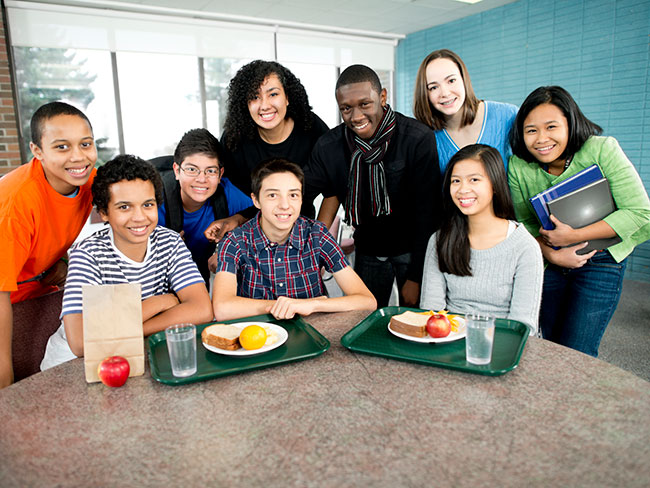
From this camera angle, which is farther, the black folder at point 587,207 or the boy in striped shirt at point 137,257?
the black folder at point 587,207

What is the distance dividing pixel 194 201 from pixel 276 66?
0.75m

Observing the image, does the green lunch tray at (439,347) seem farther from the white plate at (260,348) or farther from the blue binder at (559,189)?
the blue binder at (559,189)

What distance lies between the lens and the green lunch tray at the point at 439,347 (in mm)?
1057

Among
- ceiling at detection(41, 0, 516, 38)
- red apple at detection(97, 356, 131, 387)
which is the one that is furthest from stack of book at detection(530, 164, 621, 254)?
ceiling at detection(41, 0, 516, 38)

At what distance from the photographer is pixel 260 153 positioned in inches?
91.0

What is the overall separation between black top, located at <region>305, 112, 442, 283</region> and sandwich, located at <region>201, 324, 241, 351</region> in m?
0.98

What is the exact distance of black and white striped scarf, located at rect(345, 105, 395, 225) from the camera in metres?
1.94

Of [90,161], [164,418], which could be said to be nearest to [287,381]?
[164,418]

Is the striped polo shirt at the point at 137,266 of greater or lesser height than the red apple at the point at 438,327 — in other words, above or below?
above

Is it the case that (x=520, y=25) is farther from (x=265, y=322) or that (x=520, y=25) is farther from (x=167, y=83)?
(x=265, y=322)

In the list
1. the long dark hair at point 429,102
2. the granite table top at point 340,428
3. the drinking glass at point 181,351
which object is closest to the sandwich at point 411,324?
the granite table top at point 340,428

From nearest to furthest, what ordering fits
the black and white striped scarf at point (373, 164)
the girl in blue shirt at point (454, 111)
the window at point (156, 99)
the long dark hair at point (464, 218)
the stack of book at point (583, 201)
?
the long dark hair at point (464, 218) < the stack of book at point (583, 201) < the black and white striped scarf at point (373, 164) < the girl in blue shirt at point (454, 111) < the window at point (156, 99)

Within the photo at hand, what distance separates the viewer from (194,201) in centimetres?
221

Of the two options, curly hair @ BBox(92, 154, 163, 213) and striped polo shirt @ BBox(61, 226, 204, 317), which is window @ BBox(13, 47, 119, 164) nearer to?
curly hair @ BBox(92, 154, 163, 213)
